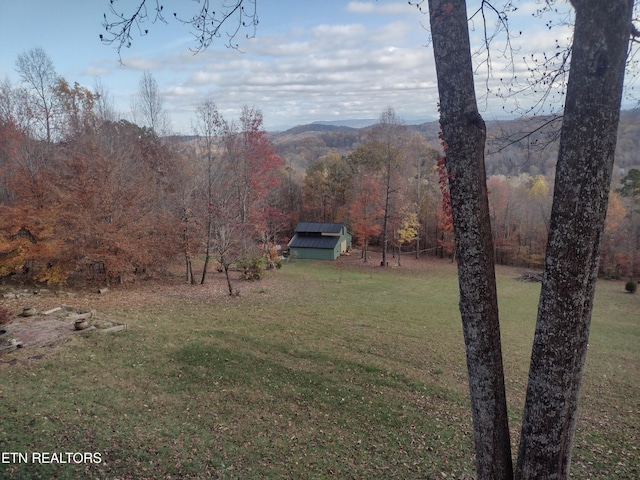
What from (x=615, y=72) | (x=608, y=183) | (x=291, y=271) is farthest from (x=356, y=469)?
(x=291, y=271)

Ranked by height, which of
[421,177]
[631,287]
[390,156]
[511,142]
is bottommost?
[631,287]

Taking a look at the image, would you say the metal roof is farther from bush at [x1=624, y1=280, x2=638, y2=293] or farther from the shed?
bush at [x1=624, y1=280, x2=638, y2=293]

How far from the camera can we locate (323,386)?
25.8ft

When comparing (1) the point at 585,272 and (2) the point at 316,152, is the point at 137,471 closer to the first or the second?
(1) the point at 585,272

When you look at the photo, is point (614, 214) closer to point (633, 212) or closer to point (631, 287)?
point (633, 212)

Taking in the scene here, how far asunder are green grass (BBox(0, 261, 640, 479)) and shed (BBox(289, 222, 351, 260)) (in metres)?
17.4

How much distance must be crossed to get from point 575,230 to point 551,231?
13 cm

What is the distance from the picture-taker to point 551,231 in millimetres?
2291

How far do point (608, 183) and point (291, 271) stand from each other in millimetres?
22414

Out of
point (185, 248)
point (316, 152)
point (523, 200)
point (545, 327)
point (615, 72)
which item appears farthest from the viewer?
point (316, 152)

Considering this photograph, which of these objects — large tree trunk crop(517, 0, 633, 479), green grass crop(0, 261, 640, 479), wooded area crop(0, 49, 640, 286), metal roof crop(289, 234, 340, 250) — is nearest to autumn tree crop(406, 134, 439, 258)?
wooded area crop(0, 49, 640, 286)

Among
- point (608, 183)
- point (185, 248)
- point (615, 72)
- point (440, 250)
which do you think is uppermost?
point (615, 72)

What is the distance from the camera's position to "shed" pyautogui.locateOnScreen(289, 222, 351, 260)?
3064 centimetres

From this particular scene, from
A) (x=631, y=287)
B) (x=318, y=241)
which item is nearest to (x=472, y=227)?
(x=631, y=287)
